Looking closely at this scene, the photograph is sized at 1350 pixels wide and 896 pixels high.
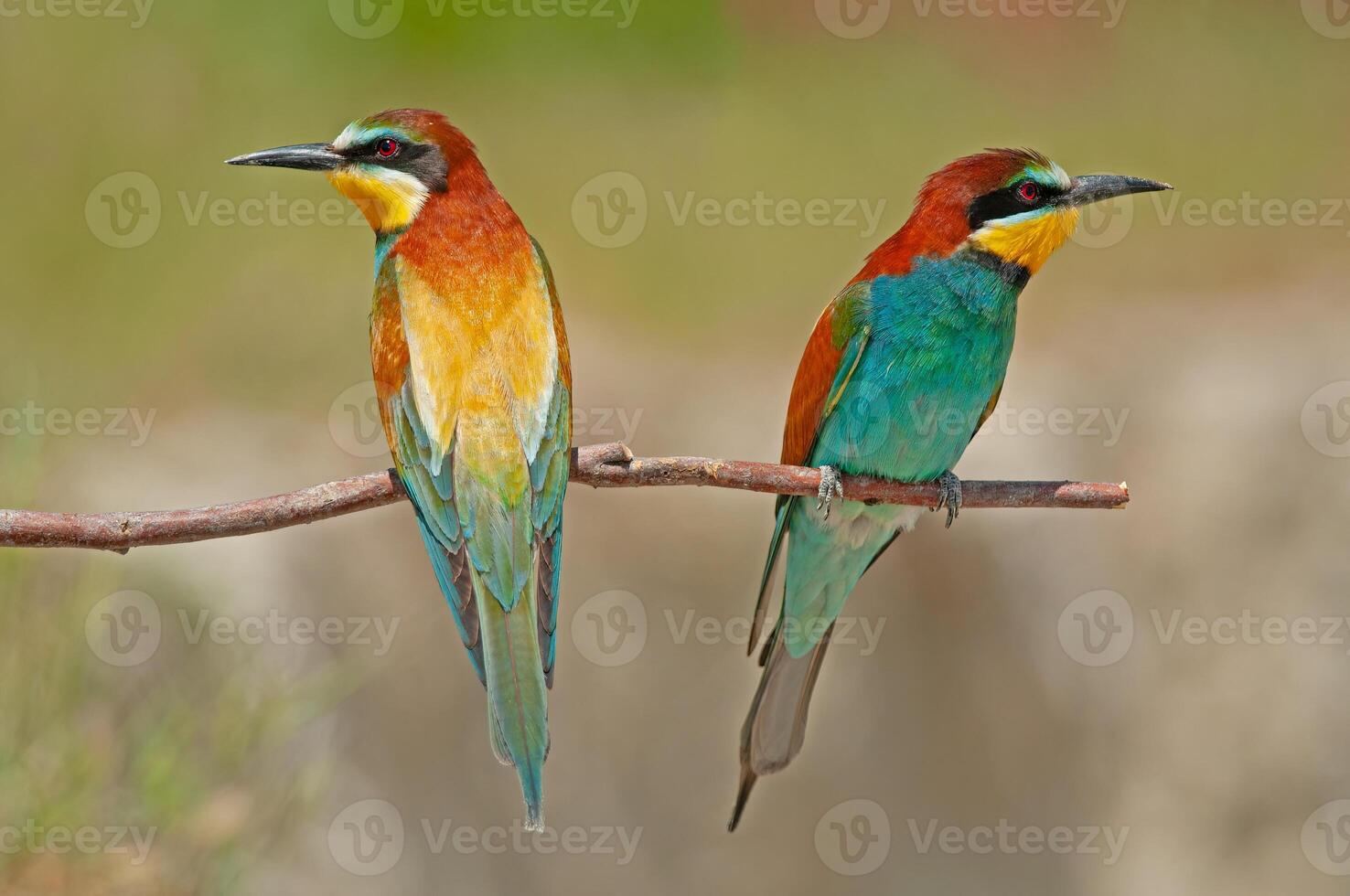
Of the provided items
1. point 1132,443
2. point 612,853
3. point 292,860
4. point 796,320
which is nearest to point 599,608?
point 612,853

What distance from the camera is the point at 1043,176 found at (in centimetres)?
252

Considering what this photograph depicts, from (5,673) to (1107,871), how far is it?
3.18m

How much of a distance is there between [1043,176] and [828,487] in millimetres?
712

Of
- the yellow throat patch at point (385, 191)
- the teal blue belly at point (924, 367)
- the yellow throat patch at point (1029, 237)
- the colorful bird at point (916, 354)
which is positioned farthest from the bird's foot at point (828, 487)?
the yellow throat patch at point (385, 191)

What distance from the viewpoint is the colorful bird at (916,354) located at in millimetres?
2576

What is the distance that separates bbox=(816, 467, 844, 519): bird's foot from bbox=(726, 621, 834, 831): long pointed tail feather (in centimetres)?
39

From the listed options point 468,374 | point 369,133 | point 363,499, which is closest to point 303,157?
point 369,133

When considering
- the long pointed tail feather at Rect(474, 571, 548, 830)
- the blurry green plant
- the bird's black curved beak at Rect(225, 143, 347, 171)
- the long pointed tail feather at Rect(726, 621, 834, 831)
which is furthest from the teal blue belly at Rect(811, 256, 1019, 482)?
the blurry green plant

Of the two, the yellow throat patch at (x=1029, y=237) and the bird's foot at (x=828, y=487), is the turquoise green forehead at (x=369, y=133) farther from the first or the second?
the yellow throat patch at (x=1029, y=237)

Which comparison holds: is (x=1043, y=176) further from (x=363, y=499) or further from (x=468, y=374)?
(x=363, y=499)

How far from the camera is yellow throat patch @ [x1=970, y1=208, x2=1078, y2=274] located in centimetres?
254

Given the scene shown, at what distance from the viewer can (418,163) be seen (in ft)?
7.68

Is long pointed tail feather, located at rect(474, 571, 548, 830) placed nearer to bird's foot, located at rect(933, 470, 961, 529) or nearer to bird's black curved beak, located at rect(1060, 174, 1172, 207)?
bird's foot, located at rect(933, 470, 961, 529)

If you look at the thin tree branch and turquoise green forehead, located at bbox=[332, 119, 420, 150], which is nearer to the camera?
the thin tree branch
